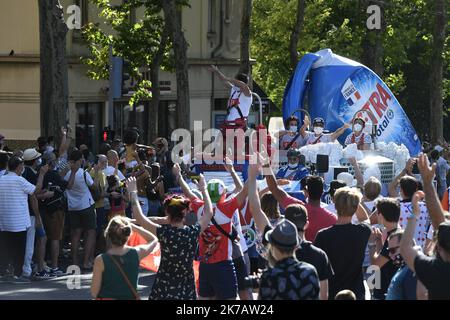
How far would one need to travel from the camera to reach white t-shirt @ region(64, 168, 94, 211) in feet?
53.2

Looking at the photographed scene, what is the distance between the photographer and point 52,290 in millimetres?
14477

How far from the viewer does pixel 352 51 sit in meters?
40.9

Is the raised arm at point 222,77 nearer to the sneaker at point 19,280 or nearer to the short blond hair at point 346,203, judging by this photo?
the sneaker at point 19,280

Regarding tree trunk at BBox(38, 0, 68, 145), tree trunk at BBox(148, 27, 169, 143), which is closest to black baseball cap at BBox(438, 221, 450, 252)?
tree trunk at BBox(38, 0, 68, 145)

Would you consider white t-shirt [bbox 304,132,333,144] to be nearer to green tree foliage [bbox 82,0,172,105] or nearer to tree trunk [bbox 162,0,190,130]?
tree trunk [bbox 162,0,190,130]

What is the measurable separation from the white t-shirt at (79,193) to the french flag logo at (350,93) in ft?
23.3

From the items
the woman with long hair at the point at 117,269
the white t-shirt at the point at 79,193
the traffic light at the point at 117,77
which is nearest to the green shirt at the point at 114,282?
the woman with long hair at the point at 117,269

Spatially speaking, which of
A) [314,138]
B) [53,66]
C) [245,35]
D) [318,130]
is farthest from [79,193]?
[245,35]

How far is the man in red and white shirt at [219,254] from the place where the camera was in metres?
10.3

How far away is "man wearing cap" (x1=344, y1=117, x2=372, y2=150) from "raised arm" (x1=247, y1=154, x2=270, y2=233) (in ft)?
30.7

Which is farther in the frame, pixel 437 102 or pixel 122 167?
pixel 437 102
